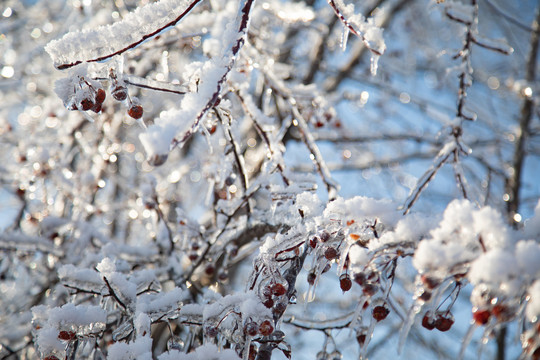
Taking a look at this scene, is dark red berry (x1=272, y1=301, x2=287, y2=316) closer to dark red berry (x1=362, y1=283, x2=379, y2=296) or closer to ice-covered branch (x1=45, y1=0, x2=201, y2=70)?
dark red berry (x1=362, y1=283, x2=379, y2=296)

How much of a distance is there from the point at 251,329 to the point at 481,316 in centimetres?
60

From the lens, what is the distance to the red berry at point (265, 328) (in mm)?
1128

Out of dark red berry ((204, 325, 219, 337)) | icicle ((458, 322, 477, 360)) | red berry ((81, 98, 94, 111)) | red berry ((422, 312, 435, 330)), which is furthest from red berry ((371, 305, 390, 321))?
red berry ((81, 98, 94, 111))

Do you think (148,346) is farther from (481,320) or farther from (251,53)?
(251,53)

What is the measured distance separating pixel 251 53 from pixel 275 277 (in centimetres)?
131

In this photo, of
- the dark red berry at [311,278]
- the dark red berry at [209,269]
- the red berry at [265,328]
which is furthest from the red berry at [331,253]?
the dark red berry at [209,269]

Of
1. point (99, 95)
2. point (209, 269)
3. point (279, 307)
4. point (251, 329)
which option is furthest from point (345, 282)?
point (209, 269)

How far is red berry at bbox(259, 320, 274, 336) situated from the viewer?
1128 mm

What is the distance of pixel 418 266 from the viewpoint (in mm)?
885

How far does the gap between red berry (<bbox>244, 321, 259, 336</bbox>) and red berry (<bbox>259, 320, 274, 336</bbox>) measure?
0.5 inches

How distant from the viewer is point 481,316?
0.89 m

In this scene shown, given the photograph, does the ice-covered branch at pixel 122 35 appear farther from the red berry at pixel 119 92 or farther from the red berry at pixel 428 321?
the red berry at pixel 428 321

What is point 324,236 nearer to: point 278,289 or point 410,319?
point 278,289

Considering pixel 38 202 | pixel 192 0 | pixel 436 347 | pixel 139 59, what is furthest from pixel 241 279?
pixel 192 0
